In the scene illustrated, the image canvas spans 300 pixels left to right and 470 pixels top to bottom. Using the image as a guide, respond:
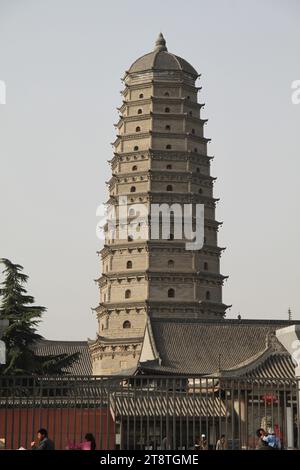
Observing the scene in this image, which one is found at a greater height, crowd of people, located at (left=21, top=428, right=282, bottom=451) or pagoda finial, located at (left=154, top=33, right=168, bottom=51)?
pagoda finial, located at (left=154, top=33, right=168, bottom=51)

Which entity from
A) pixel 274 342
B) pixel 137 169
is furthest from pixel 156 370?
pixel 137 169

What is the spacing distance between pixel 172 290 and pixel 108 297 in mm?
4030

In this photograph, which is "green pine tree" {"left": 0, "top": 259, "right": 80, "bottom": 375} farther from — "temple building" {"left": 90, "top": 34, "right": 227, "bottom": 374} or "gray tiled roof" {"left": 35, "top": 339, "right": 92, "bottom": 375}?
"gray tiled roof" {"left": 35, "top": 339, "right": 92, "bottom": 375}

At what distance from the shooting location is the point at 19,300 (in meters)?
31.1

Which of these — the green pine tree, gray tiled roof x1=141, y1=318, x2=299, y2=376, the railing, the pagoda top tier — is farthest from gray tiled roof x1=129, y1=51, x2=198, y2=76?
the railing

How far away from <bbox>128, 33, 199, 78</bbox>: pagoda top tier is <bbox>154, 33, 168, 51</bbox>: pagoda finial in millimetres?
934

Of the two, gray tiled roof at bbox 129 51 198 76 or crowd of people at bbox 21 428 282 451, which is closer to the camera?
crowd of people at bbox 21 428 282 451

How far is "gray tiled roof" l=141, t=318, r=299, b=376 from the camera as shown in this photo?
44.1 m

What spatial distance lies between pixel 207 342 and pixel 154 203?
34.0 feet

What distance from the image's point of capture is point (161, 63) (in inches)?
2192

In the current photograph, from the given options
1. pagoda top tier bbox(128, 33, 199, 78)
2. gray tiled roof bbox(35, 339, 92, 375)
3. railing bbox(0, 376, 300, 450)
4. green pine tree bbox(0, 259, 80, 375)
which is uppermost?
pagoda top tier bbox(128, 33, 199, 78)

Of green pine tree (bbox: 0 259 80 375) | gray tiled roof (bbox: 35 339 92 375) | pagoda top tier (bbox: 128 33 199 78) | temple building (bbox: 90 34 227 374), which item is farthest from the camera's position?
gray tiled roof (bbox: 35 339 92 375)

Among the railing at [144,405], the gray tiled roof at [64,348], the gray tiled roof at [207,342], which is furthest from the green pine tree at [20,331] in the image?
the gray tiled roof at [64,348]
